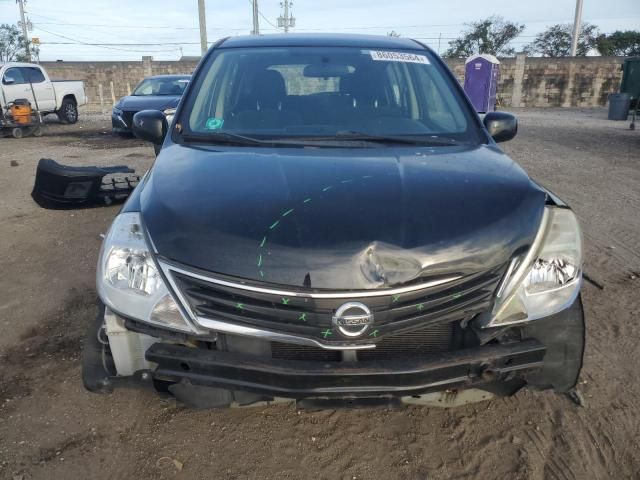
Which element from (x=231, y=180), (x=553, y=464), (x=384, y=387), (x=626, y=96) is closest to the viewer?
(x=384, y=387)

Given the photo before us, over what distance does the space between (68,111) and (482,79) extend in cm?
1521

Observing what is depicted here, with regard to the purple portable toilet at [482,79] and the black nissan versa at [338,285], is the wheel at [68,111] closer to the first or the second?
the purple portable toilet at [482,79]

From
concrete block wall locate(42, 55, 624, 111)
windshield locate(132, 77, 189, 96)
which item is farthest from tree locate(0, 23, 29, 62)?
windshield locate(132, 77, 189, 96)

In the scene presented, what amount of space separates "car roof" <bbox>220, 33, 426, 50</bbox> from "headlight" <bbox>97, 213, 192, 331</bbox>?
1836 mm

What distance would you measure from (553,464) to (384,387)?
1008mm

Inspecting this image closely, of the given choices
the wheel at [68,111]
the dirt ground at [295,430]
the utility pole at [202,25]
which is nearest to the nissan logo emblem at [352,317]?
the dirt ground at [295,430]

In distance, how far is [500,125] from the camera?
3.18 metres

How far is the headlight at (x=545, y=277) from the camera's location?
1931 millimetres

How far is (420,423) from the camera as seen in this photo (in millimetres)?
2559

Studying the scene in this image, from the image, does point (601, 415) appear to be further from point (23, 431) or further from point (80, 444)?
point (23, 431)

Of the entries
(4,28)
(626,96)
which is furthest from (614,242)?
(4,28)

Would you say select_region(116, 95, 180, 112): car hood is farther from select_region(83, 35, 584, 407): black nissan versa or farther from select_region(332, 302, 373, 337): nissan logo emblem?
select_region(332, 302, 373, 337): nissan logo emblem

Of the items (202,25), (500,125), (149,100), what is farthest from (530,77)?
(500,125)

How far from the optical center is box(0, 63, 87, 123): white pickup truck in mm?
14609
